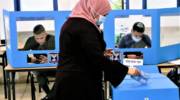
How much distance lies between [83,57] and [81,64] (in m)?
0.04

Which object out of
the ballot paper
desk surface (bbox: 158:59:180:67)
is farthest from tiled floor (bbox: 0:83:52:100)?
the ballot paper

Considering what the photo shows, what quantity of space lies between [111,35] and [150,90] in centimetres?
95

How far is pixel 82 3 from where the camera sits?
2.11 metres

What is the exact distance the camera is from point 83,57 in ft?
6.74

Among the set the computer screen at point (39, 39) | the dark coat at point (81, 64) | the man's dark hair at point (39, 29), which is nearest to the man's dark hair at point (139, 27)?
the computer screen at point (39, 39)

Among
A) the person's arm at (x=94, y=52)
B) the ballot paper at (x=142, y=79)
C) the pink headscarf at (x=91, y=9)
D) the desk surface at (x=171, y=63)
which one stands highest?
the pink headscarf at (x=91, y=9)

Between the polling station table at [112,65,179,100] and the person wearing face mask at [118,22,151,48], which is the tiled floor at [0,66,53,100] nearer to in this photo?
Answer: the person wearing face mask at [118,22,151,48]

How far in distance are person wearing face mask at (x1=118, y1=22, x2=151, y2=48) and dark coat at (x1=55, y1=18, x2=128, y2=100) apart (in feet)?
3.36

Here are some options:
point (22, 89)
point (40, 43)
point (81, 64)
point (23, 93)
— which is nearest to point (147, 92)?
point (81, 64)

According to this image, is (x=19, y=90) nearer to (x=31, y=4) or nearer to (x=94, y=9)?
(x=31, y=4)

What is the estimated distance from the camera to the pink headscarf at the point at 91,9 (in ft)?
6.82

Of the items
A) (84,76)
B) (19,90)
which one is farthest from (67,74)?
(19,90)

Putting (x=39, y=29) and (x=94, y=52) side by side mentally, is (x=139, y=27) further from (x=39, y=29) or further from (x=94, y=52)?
(x=94, y=52)

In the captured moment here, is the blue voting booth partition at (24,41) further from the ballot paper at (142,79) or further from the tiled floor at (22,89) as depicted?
the tiled floor at (22,89)
